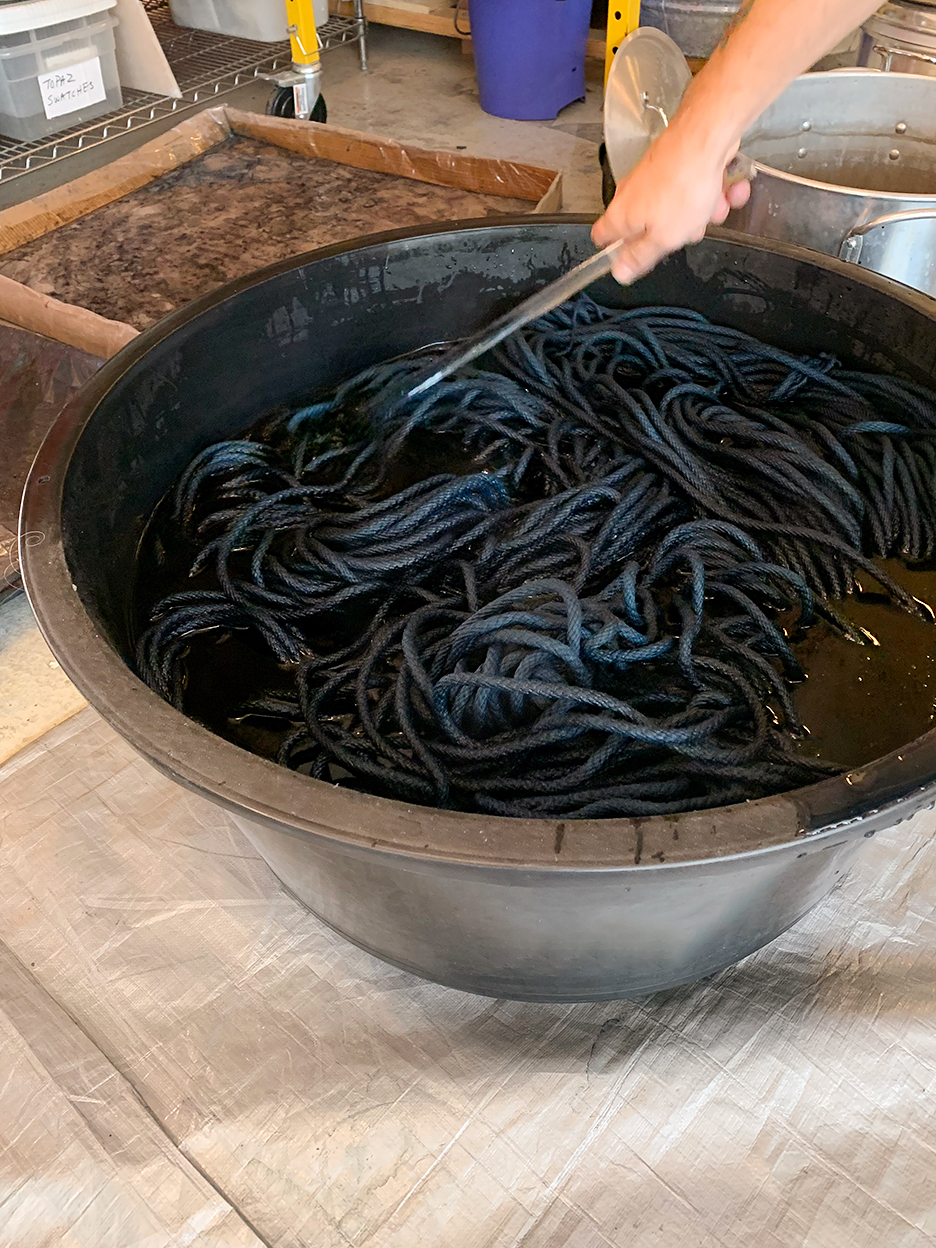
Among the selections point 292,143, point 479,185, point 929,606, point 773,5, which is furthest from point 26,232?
point 929,606

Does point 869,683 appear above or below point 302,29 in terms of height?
below

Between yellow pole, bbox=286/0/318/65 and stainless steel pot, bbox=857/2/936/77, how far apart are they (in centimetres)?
120

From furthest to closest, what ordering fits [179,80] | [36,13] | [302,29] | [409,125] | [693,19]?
A: 1. [409,125]
2. [693,19]
3. [179,80]
4. [302,29]
5. [36,13]

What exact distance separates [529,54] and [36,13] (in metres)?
1.41

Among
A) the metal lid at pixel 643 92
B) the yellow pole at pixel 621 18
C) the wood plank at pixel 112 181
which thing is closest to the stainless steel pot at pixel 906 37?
the yellow pole at pixel 621 18

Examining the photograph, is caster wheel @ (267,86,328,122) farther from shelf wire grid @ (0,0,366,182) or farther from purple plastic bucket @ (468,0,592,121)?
purple plastic bucket @ (468,0,592,121)

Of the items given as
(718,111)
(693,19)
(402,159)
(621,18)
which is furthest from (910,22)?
(718,111)

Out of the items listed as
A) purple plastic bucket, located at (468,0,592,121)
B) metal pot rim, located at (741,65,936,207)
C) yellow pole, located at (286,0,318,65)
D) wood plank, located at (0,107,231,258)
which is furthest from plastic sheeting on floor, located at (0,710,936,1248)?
purple plastic bucket, located at (468,0,592,121)

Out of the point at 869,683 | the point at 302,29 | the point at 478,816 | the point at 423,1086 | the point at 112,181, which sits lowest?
the point at 423,1086

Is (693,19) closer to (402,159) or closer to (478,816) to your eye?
(402,159)

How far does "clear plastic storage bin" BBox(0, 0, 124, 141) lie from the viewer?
191 cm

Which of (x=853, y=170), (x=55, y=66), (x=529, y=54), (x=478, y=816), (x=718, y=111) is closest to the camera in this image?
(x=478, y=816)

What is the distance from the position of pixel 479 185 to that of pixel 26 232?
91 centimetres

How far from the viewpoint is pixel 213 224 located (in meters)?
1.97
